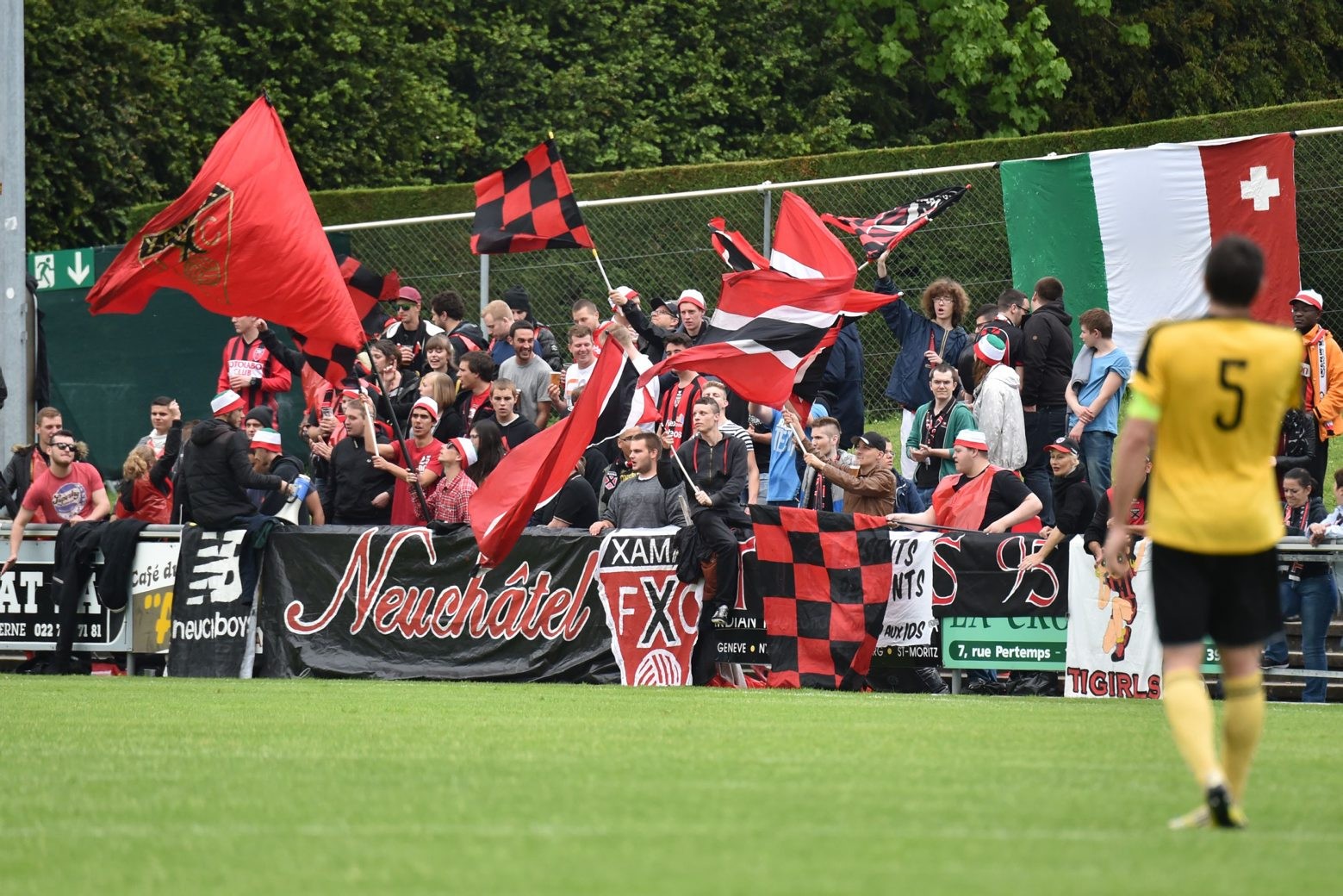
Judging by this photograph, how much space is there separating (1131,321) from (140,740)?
10776 millimetres

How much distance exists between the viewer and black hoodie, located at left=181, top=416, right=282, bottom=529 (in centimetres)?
1784

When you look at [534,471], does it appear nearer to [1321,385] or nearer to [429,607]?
[429,607]

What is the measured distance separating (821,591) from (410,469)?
4385 millimetres

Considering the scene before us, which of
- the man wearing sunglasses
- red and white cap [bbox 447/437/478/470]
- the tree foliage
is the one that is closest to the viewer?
red and white cap [bbox 447/437/478/470]

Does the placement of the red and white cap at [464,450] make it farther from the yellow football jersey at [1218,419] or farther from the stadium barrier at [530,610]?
the yellow football jersey at [1218,419]

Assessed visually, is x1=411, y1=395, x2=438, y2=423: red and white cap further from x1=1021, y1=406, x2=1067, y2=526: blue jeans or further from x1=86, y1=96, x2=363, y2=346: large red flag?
x1=1021, y1=406, x2=1067, y2=526: blue jeans

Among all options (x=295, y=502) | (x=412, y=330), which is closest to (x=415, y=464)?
(x=295, y=502)

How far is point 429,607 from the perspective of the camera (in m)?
17.2

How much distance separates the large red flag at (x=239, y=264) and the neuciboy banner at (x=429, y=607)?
1980 millimetres

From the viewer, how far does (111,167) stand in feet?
111

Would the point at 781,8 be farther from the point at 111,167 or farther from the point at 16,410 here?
the point at 16,410

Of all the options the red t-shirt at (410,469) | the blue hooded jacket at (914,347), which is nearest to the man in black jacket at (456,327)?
the red t-shirt at (410,469)

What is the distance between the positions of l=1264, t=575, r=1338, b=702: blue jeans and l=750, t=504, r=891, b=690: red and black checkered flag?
302cm

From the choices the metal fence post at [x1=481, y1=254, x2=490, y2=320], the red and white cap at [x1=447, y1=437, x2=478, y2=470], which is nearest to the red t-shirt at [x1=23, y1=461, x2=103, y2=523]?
the red and white cap at [x1=447, y1=437, x2=478, y2=470]
